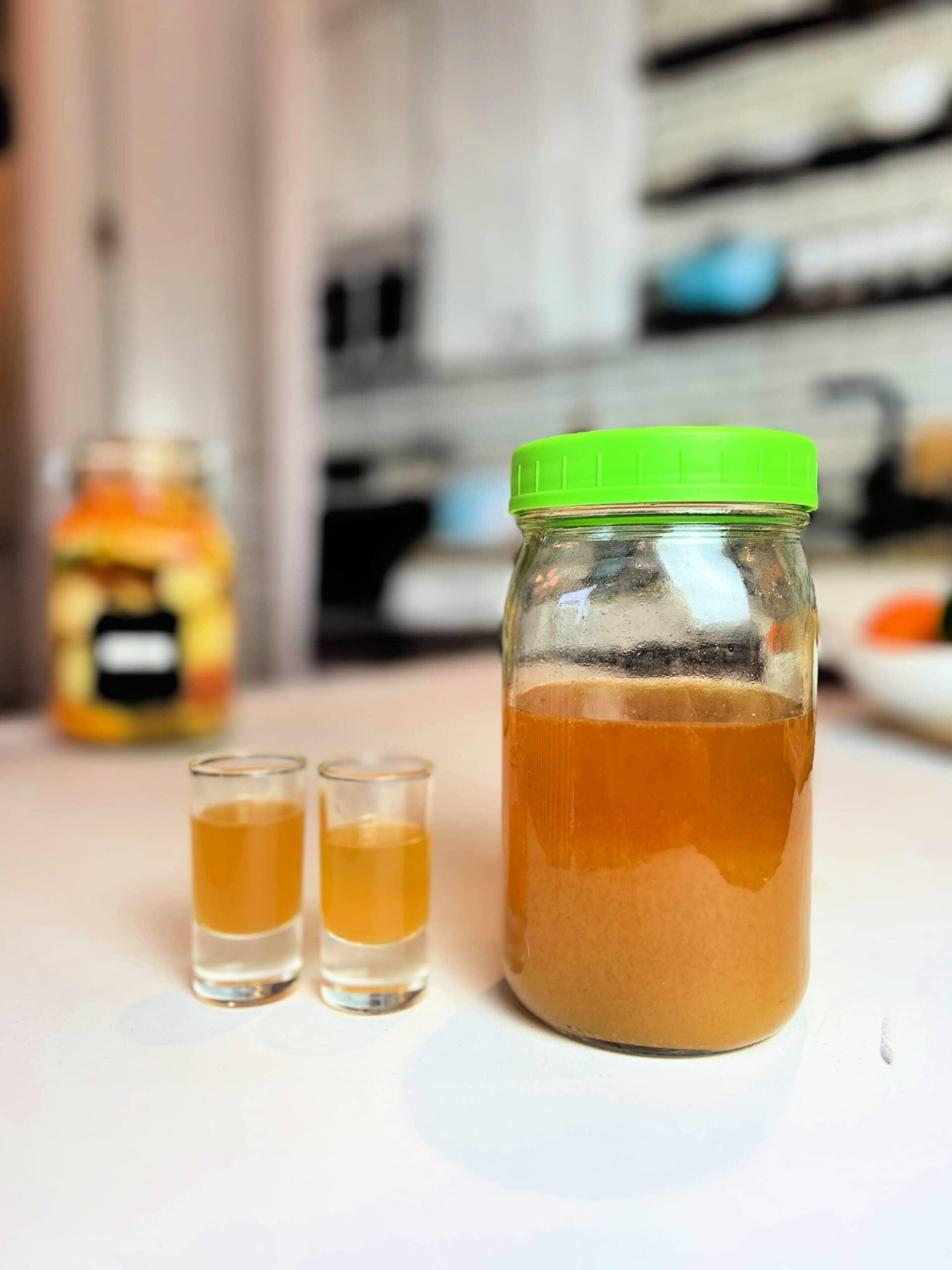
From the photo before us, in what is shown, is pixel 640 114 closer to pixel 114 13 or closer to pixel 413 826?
pixel 114 13

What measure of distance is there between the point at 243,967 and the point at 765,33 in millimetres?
3160

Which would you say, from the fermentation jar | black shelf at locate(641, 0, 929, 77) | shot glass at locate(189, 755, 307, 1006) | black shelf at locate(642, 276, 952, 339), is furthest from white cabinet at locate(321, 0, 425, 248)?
shot glass at locate(189, 755, 307, 1006)

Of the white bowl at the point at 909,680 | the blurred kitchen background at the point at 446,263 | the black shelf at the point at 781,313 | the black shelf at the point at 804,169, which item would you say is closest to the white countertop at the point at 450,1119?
the white bowl at the point at 909,680

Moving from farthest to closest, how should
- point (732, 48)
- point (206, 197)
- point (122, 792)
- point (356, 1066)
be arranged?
point (206, 197) < point (732, 48) < point (122, 792) < point (356, 1066)

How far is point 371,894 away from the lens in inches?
18.0

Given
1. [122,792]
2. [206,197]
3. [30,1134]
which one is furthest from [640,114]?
[30,1134]

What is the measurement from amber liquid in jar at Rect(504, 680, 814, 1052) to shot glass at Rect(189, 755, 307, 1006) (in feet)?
0.43

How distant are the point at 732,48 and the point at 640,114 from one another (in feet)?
1.02

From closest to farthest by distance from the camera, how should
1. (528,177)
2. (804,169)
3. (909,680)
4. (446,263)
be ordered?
1. (909,680)
2. (804,169)
3. (528,177)
4. (446,263)

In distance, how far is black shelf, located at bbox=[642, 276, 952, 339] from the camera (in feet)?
8.78

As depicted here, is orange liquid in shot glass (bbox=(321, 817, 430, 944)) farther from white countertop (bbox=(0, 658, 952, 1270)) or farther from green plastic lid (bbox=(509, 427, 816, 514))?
green plastic lid (bbox=(509, 427, 816, 514))

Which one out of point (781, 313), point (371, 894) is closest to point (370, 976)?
point (371, 894)

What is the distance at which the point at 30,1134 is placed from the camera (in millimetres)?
366

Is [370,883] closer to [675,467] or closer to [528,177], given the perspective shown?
[675,467]
